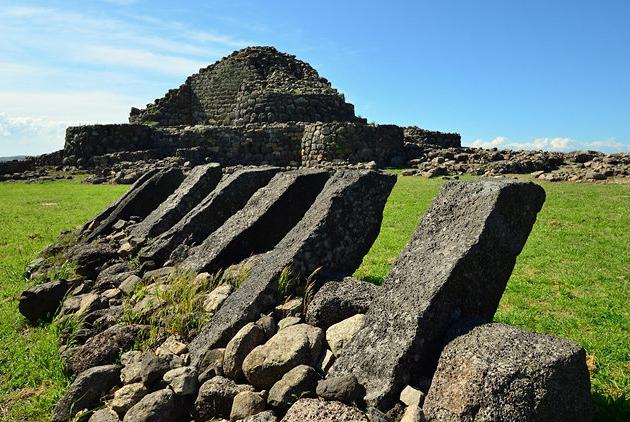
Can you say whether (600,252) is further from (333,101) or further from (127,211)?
(333,101)

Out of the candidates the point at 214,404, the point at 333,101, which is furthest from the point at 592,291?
the point at 333,101

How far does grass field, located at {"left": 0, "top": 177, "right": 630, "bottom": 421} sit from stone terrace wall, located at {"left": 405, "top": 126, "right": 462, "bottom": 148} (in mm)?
17444

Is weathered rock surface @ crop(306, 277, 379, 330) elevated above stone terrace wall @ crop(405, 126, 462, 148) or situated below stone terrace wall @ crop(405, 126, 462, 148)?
below

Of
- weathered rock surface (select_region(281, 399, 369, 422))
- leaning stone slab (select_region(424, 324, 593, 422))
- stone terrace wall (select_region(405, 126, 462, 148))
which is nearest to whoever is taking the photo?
leaning stone slab (select_region(424, 324, 593, 422))

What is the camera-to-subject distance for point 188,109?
138 ft

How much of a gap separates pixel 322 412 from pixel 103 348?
268 cm

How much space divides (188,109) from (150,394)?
133 ft

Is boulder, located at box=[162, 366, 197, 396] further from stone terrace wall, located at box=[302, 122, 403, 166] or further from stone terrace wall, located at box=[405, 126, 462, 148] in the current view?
stone terrace wall, located at box=[405, 126, 462, 148]

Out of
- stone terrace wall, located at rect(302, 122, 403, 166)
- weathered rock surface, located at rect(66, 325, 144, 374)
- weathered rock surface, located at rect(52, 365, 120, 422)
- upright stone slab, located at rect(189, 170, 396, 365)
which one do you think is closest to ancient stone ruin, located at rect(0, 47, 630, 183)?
stone terrace wall, located at rect(302, 122, 403, 166)

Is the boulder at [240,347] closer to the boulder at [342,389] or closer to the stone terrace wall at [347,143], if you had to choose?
the boulder at [342,389]

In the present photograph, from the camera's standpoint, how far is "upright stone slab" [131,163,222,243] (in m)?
8.00

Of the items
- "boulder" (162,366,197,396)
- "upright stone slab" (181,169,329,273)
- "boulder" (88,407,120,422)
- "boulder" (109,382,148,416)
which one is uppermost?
"upright stone slab" (181,169,329,273)

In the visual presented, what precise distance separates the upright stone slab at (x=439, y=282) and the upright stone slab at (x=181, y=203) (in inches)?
201

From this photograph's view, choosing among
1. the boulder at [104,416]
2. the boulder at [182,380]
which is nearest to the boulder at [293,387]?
the boulder at [182,380]
